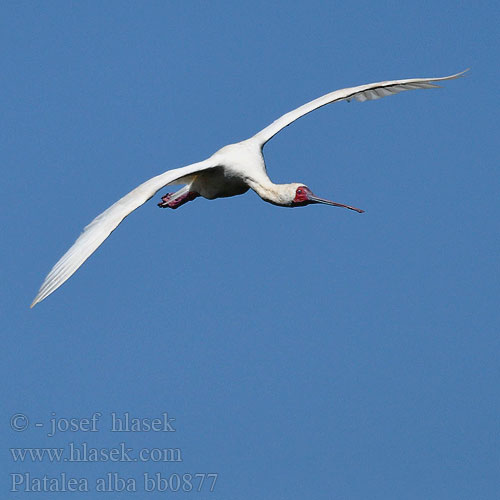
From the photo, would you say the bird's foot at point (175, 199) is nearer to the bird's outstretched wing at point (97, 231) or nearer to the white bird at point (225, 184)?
the white bird at point (225, 184)

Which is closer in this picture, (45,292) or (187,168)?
(45,292)

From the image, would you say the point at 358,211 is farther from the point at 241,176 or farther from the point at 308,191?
the point at 241,176

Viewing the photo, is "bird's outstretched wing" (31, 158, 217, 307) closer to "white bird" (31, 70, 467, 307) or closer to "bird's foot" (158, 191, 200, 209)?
"white bird" (31, 70, 467, 307)

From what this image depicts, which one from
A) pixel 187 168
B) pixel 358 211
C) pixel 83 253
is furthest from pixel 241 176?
pixel 83 253

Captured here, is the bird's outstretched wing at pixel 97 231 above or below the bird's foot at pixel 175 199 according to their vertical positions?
below

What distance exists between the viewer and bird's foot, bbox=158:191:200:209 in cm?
2625

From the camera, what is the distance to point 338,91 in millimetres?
27500

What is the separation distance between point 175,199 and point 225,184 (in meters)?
2.13

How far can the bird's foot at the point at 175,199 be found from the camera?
2625 cm

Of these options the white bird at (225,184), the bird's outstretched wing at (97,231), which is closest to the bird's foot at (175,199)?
the white bird at (225,184)

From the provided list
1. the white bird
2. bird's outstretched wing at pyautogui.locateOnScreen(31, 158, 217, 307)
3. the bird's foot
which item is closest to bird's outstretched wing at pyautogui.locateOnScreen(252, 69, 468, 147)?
the white bird

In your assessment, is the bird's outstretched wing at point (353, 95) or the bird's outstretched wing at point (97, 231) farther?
the bird's outstretched wing at point (353, 95)

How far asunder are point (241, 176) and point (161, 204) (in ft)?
10.6

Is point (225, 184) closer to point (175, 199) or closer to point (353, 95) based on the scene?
point (175, 199)
